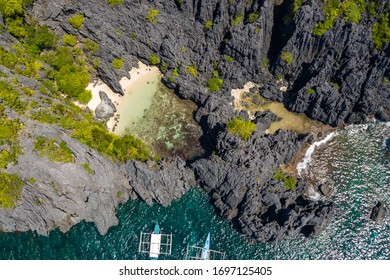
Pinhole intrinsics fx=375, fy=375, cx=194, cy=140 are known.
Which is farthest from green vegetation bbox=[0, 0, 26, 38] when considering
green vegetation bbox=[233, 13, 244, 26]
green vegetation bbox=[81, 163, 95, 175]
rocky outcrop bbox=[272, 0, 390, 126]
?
rocky outcrop bbox=[272, 0, 390, 126]

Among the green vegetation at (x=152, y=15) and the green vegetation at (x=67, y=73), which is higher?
the green vegetation at (x=152, y=15)

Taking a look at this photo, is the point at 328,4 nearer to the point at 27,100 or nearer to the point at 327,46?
the point at 327,46

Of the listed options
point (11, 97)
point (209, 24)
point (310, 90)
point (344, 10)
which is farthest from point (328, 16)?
point (11, 97)

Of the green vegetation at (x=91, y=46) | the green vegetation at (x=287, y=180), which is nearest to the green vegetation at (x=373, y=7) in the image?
the green vegetation at (x=287, y=180)

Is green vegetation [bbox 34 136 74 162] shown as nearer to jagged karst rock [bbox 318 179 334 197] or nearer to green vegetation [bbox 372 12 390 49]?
jagged karst rock [bbox 318 179 334 197]

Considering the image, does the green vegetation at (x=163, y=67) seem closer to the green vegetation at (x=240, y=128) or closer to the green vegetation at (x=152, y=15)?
the green vegetation at (x=152, y=15)

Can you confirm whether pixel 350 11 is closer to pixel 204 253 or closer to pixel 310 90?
pixel 310 90

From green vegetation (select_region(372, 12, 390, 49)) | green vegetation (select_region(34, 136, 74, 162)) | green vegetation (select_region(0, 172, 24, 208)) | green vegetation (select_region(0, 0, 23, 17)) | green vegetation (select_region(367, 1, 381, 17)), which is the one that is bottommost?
green vegetation (select_region(0, 172, 24, 208))
